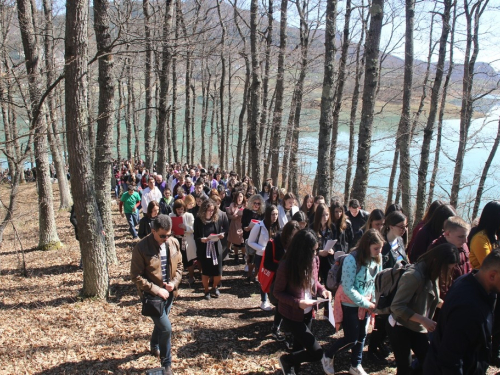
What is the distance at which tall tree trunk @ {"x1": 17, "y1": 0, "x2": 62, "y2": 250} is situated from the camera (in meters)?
7.41

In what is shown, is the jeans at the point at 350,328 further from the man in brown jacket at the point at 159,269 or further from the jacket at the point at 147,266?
the jacket at the point at 147,266

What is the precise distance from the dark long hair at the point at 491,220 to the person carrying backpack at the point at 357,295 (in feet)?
4.36

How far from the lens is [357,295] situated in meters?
3.58

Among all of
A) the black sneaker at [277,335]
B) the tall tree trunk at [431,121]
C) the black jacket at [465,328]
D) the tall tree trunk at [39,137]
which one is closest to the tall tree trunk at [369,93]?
the tall tree trunk at [431,121]

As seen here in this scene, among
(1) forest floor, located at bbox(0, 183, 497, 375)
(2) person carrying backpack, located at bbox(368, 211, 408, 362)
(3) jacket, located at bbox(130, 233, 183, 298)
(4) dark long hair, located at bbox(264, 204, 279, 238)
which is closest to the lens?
(3) jacket, located at bbox(130, 233, 183, 298)

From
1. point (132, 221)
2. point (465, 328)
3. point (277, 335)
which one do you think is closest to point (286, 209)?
point (277, 335)

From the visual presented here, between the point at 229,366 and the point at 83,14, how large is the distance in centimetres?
565

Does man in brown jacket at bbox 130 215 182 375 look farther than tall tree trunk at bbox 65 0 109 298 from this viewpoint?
No

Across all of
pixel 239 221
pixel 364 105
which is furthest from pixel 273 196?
pixel 364 105

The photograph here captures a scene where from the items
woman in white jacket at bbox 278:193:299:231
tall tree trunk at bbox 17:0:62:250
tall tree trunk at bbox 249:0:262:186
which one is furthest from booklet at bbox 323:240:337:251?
tall tree trunk at bbox 249:0:262:186

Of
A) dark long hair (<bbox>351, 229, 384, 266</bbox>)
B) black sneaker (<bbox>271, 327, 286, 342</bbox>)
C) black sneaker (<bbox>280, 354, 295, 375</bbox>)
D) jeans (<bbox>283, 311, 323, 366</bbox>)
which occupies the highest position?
dark long hair (<bbox>351, 229, 384, 266</bbox>)

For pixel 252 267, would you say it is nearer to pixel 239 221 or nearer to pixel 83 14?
pixel 239 221

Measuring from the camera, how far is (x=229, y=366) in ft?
13.9

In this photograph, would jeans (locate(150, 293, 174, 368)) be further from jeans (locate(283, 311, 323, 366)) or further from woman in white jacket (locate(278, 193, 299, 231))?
woman in white jacket (locate(278, 193, 299, 231))
